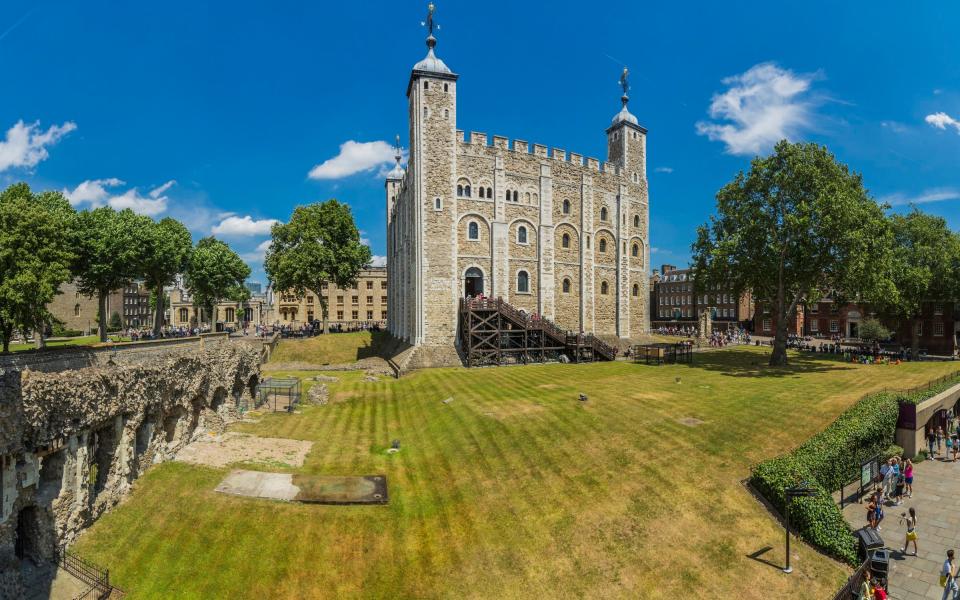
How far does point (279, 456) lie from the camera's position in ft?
62.0

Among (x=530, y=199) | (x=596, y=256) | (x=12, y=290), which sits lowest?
(x=12, y=290)

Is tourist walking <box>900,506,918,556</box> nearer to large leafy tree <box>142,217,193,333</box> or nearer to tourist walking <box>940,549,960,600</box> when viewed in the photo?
tourist walking <box>940,549,960,600</box>

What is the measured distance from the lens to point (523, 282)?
146 feet

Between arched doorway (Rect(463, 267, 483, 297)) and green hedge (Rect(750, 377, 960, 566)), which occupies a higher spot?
arched doorway (Rect(463, 267, 483, 297))

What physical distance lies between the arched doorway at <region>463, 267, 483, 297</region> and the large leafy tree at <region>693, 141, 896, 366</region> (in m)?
18.0

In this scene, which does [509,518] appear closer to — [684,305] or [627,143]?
[627,143]

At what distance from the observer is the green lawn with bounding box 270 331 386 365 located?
4848cm

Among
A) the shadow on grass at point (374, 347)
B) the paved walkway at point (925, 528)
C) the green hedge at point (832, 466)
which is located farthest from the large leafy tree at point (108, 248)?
the paved walkway at point (925, 528)

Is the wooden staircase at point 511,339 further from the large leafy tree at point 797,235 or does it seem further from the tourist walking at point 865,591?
the tourist walking at point 865,591

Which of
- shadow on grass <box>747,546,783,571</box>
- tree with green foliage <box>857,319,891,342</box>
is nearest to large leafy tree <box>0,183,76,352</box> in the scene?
shadow on grass <box>747,546,783,571</box>

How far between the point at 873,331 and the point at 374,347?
5859 centimetres

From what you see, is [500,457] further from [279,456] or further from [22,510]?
[22,510]

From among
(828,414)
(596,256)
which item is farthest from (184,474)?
(596,256)

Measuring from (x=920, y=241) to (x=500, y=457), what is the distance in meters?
47.6
